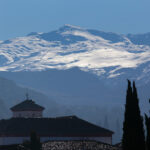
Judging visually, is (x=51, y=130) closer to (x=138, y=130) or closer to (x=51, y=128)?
(x=51, y=128)

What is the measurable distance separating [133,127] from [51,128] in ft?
201

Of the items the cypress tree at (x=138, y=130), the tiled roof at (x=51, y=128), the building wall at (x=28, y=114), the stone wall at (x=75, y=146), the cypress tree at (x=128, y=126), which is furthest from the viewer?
the building wall at (x=28, y=114)

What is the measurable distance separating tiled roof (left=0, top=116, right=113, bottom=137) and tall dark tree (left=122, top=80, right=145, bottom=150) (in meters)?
58.6

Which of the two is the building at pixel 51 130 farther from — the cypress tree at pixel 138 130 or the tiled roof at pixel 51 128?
the cypress tree at pixel 138 130

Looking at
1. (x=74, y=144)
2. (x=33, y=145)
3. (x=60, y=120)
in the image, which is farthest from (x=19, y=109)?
(x=33, y=145)

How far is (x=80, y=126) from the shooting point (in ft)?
392

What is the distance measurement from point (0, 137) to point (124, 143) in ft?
202

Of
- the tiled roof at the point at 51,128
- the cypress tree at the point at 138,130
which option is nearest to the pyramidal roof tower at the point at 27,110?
the tiled roof at the point at 51,128

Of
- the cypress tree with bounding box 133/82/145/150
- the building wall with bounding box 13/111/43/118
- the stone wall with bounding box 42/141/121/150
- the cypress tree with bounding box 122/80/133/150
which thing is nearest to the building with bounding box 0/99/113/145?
the stone wall with bounding box 42/141/121/150

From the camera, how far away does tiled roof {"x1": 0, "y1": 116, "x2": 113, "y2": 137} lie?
116750 mm

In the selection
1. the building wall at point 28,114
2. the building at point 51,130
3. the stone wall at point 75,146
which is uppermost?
the building wall at point 28,114

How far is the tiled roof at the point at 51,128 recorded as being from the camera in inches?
4596

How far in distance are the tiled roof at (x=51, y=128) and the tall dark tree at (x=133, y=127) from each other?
58561 mm

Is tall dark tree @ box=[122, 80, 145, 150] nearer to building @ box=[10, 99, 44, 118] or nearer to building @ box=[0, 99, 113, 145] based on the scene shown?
building @ box=[0, 99, 113, 145]
